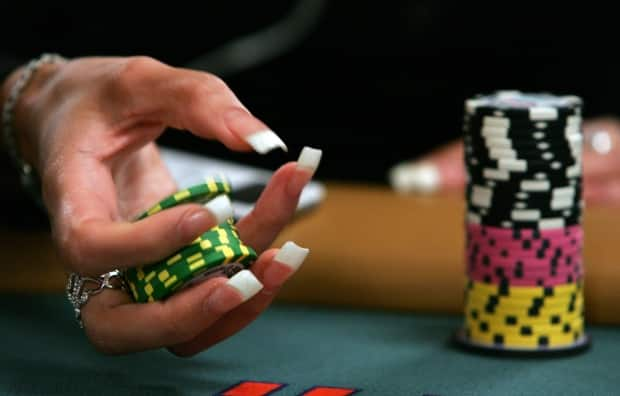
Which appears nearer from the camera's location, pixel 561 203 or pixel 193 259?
pixel 193 259

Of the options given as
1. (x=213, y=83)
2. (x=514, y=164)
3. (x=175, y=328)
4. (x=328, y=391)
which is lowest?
(x=328, y=391)

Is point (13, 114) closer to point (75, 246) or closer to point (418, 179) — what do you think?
point (75, 246)

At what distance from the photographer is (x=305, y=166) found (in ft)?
3.71

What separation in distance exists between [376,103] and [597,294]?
3.71 feet

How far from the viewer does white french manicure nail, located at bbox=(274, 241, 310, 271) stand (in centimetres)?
110

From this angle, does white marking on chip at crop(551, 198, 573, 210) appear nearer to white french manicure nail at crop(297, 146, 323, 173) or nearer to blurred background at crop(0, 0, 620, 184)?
white french manicure nail at crop(297, 146, 323, 173)

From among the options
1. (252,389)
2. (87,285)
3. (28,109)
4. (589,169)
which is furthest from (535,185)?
(589,169)

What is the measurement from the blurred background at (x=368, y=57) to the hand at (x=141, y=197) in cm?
128

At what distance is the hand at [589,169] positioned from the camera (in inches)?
80.3

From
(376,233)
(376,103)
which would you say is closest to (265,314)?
(376,233)

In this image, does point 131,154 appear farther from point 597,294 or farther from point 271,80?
point 271,80

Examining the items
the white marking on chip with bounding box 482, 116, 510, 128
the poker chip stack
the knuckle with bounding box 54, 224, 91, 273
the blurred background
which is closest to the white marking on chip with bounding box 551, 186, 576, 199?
the poker chip stack

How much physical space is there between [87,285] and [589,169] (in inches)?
48.1

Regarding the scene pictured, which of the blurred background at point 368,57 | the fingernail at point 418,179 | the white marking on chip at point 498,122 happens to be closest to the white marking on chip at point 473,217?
the white marking on chip at point 498,122
